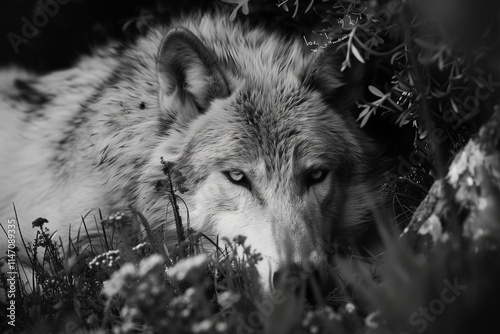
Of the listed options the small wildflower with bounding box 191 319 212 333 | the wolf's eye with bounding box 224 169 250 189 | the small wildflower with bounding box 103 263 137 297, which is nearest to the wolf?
the wolf's eye with bounding box 224 169 250 189

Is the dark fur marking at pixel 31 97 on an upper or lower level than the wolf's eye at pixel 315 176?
upper

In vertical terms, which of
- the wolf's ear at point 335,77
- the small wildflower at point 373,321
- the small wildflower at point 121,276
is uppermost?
the wolf's ear at point 335,77

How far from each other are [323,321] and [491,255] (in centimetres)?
58

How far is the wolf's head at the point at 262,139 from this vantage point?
3242mm

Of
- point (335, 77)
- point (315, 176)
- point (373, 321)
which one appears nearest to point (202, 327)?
point (373, 321)

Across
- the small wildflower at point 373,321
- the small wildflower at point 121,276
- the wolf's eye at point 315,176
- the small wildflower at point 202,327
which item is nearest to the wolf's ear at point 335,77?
the wolf's eye at point 315,176

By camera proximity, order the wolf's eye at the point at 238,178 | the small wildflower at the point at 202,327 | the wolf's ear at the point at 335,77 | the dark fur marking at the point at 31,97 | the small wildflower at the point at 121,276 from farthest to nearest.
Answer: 1. the dark fur marking at the point at 31,97
2. the wolf's ear at the point at 335,77
3. the wolf's eye at the point at 238,178
4. the small wildflower at the point at 121,276
5. the small wildflower at the point at 202,327

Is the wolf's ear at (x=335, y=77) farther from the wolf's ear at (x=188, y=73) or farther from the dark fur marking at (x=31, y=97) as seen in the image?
the dark fur marking at (x=31, y=97)

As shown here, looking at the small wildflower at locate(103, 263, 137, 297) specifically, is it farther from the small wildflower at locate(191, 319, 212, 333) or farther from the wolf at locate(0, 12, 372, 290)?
the wolf at locate(0, 12, 372, 290)

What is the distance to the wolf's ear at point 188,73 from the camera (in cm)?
338

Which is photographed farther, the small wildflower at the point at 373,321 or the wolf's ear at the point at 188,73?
the wolf's ear at the point at 188,73

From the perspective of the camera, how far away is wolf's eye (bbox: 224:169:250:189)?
3344mm

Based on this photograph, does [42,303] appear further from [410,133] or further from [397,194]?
[410,133]

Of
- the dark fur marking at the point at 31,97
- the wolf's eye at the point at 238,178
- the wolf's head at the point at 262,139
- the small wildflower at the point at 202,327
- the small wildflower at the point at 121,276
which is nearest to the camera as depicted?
the small wildflower at the point at 202,327
